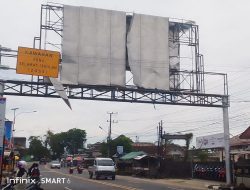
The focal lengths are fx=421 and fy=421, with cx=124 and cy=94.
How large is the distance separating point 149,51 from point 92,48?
146 inches

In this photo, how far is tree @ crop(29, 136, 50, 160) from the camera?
422 feet

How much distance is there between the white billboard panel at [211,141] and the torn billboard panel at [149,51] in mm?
10173

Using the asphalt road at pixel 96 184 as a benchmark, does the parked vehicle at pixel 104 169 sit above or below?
above

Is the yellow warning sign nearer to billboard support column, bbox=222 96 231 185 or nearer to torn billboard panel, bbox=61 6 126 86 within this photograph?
torn billboard panel, bbox=61 6 126 86

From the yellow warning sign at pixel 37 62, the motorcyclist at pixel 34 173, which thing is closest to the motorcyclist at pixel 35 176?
the motorcyclist at pixel 34 173

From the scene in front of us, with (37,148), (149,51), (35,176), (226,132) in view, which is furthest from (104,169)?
(37,148)

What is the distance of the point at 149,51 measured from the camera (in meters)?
26.9

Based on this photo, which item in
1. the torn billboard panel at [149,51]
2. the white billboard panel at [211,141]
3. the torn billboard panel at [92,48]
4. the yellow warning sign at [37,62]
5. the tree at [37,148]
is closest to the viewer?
the yellow warning sign at [37,62]

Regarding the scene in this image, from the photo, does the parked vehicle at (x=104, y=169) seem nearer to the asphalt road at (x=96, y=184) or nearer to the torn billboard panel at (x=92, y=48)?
the asphalt road at (x=96, y=184)

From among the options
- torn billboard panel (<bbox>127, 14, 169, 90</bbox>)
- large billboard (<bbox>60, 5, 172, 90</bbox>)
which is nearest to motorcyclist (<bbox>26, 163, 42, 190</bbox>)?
large billboard (<bbox>60, 5, 172, 90</bbox>)

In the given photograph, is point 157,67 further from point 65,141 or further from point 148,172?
point 65,141

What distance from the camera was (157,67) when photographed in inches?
1065

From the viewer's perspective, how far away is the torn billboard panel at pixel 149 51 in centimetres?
2669

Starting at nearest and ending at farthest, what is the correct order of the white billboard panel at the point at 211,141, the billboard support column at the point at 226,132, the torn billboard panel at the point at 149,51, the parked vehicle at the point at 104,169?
the torn billboard panel at the point at 149,51 < the billboard support column at the point at 226,132 < the white billboard panel at the point at 211,141 < the parked vehicle at the point at 104,169
